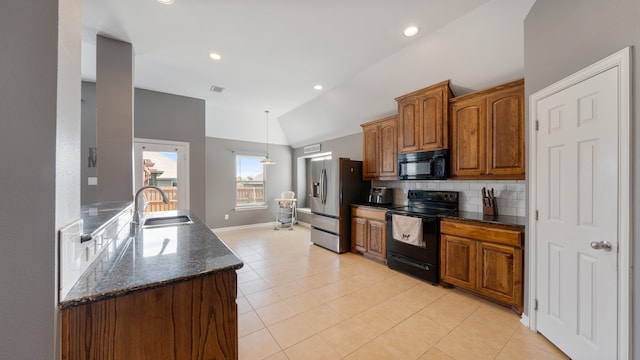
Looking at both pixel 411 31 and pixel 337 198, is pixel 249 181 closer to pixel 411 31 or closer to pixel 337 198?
pixel 337 198

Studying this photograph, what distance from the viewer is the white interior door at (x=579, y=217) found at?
149 cm

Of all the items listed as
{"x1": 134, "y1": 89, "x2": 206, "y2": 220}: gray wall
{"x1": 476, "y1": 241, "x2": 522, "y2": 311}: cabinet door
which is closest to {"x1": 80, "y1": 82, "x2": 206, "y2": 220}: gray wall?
{"x1": 134, "y1": 89, "x2": 206, "y2": 220}: gray wall

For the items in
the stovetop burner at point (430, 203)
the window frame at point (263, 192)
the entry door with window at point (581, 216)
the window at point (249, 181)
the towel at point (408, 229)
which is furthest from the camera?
the window at point (249, 181)

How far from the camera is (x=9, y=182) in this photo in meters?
0.72

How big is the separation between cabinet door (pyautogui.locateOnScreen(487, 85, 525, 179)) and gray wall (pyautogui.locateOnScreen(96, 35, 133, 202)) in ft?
14.6

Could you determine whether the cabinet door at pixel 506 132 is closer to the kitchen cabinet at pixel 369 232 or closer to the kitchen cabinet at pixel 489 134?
the kitchen cabinet at pixel 489 134

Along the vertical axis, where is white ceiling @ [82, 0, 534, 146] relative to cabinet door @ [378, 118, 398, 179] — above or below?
above

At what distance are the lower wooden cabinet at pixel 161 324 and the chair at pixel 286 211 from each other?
5294 mm

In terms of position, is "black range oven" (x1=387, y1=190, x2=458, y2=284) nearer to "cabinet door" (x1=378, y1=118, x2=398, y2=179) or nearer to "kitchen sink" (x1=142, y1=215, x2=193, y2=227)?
"cabinet door" (x1=378, y1=118, x2=398, y2=179)

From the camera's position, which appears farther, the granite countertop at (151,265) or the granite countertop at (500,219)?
the granite countertop at (500,219)

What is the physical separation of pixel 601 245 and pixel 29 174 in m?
2.91

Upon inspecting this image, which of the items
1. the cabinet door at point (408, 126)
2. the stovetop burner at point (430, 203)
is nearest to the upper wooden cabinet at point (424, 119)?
the cabinet door at point (408, 126)

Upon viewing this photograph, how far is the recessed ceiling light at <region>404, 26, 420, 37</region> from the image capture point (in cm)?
259

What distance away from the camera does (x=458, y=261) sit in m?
2.72
